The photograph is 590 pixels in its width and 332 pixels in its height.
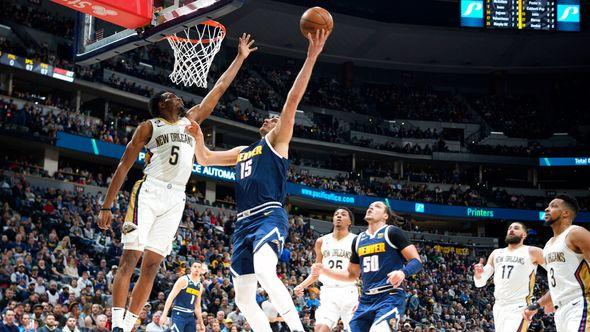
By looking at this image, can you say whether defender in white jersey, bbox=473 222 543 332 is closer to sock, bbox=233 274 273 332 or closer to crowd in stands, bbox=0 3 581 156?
sock, bbox=233 274 273 332

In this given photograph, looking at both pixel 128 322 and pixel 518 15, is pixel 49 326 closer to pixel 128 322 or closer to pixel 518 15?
pixel 128 322

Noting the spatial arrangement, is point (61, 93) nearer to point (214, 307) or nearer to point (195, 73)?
point (214, 307)

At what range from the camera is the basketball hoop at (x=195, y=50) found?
1158 centimetres

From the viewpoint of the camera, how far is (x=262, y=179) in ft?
20.9

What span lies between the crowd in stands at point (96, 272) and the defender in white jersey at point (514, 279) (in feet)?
16.6

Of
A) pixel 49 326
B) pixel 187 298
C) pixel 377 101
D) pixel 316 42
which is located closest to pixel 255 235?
pixel 316 42

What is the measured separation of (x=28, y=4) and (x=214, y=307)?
21.2 meters

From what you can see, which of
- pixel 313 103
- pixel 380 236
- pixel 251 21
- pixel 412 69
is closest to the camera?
pixel 380 236

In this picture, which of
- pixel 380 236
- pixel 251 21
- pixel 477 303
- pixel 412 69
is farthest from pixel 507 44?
pixel 380 236

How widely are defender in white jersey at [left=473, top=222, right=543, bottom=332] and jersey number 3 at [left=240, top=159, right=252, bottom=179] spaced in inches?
203

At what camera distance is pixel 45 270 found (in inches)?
674

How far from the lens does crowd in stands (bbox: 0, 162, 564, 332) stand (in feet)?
47.8

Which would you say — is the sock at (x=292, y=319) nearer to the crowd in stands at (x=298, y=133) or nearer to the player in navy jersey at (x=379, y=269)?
the player in navy jersey at (x=379, y=269)

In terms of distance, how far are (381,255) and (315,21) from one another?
9.32 ft
